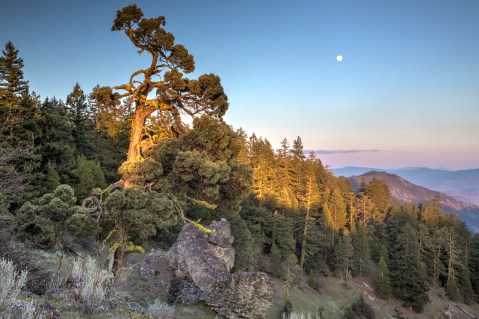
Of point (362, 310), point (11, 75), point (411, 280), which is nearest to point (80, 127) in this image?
point (11, 75)

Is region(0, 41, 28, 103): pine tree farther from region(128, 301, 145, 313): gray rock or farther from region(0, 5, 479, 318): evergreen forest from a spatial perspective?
region(128, 301, 145, 313): gray rock

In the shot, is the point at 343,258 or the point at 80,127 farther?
the point at 343,258

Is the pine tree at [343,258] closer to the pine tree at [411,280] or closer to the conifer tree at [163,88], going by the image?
the pine tree at [411,280]

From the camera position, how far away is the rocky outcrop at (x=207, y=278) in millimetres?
14938

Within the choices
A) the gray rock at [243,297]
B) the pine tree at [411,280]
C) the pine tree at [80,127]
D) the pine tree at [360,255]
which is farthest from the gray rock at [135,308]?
the pine tree at [360,255]

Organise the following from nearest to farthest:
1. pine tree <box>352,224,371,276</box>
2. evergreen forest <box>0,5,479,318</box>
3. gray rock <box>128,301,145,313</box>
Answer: gray rock <box>128,301,145,313</box>, evergreen forest <box>0,5,479,318</box>, pine tree <box>352,224,371,276</box>

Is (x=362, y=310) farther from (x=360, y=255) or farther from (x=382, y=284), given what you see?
(x=360, y=255)

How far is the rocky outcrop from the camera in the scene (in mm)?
14938

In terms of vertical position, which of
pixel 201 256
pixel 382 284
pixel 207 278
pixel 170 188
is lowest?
pixel 382 284

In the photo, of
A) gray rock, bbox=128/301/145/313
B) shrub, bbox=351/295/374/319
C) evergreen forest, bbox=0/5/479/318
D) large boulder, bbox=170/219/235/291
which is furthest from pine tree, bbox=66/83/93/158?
shrub, bbox=351/295/374/319

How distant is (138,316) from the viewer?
580 centimetres

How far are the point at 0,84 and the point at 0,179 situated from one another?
20.8 m

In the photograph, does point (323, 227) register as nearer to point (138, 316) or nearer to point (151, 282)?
point (151, 282)

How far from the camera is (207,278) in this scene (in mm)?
18297
